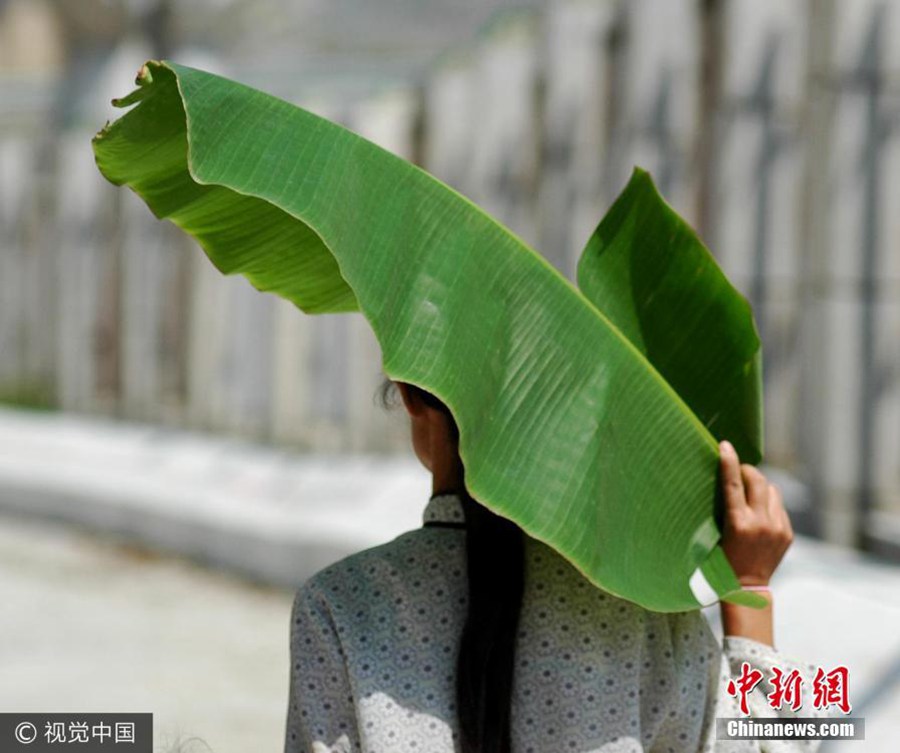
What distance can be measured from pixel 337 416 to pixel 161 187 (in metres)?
5.65

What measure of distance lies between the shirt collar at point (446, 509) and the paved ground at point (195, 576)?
3.01ft

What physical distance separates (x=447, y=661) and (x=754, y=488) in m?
0.41

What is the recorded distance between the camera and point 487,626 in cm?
148

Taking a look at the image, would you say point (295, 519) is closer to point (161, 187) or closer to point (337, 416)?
point (337, 416)

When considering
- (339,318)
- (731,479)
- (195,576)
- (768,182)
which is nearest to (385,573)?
(731,479)

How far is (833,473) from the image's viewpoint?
14.3 feet

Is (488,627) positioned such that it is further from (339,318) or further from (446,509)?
(339,318)

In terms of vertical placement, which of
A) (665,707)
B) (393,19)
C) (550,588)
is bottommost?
(665,707)

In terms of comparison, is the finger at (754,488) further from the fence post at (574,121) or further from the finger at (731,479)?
the fence post at (574,121)

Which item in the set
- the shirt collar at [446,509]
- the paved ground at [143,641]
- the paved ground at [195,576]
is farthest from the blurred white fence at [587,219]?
the shirt collar at [446,509]

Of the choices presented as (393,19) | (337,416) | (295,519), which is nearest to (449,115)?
(337,416)

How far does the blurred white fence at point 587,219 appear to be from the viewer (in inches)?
170

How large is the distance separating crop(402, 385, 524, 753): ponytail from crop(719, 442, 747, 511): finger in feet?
0.81

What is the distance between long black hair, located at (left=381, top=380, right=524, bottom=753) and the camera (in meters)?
1.46
